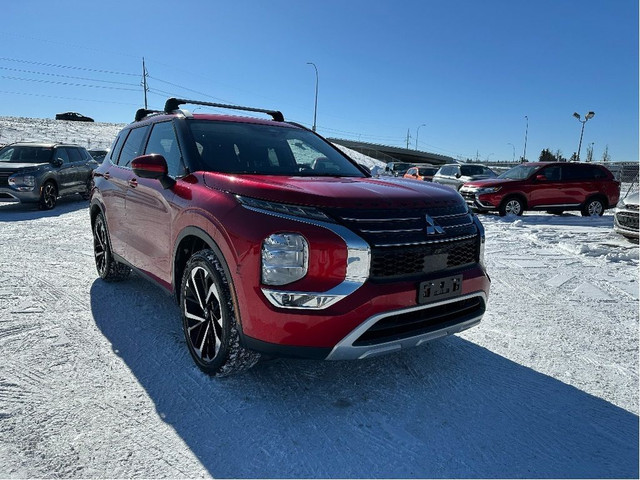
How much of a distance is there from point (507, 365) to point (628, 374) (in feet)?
2.66

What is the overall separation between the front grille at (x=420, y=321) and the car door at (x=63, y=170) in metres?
11.4

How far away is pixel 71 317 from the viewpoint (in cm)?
374

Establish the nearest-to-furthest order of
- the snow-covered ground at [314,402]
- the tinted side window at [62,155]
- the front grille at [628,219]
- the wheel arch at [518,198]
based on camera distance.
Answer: the snow-covered ground at [314,402] < the front grille at [628,219] < the tinted side window at [62,155] < the wheel arch at [518,198]

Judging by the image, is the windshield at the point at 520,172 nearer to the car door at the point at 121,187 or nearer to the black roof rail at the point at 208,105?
the black roof rail at the point at 208,105

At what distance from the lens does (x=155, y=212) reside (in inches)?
135

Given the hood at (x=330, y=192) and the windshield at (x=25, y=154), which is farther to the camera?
the windshield at (x=25, y=154)

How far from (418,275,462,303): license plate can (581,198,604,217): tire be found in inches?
489

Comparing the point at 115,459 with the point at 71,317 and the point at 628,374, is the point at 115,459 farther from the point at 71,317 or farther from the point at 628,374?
the point at 628,374

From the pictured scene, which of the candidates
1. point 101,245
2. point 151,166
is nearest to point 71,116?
point 101,245

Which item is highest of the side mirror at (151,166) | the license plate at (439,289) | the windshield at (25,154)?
the windshield at (25,154)

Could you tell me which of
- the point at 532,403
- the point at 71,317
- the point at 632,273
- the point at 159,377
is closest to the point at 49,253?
the point at 71,317

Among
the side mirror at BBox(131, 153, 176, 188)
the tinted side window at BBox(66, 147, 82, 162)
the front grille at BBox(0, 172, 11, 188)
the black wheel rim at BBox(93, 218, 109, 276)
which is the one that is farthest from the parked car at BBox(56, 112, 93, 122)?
the side mirror at BBox(131, 153, 176, 188)

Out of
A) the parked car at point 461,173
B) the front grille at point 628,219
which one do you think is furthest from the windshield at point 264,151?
the parked car at point 461,173

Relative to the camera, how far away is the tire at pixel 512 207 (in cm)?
1234
